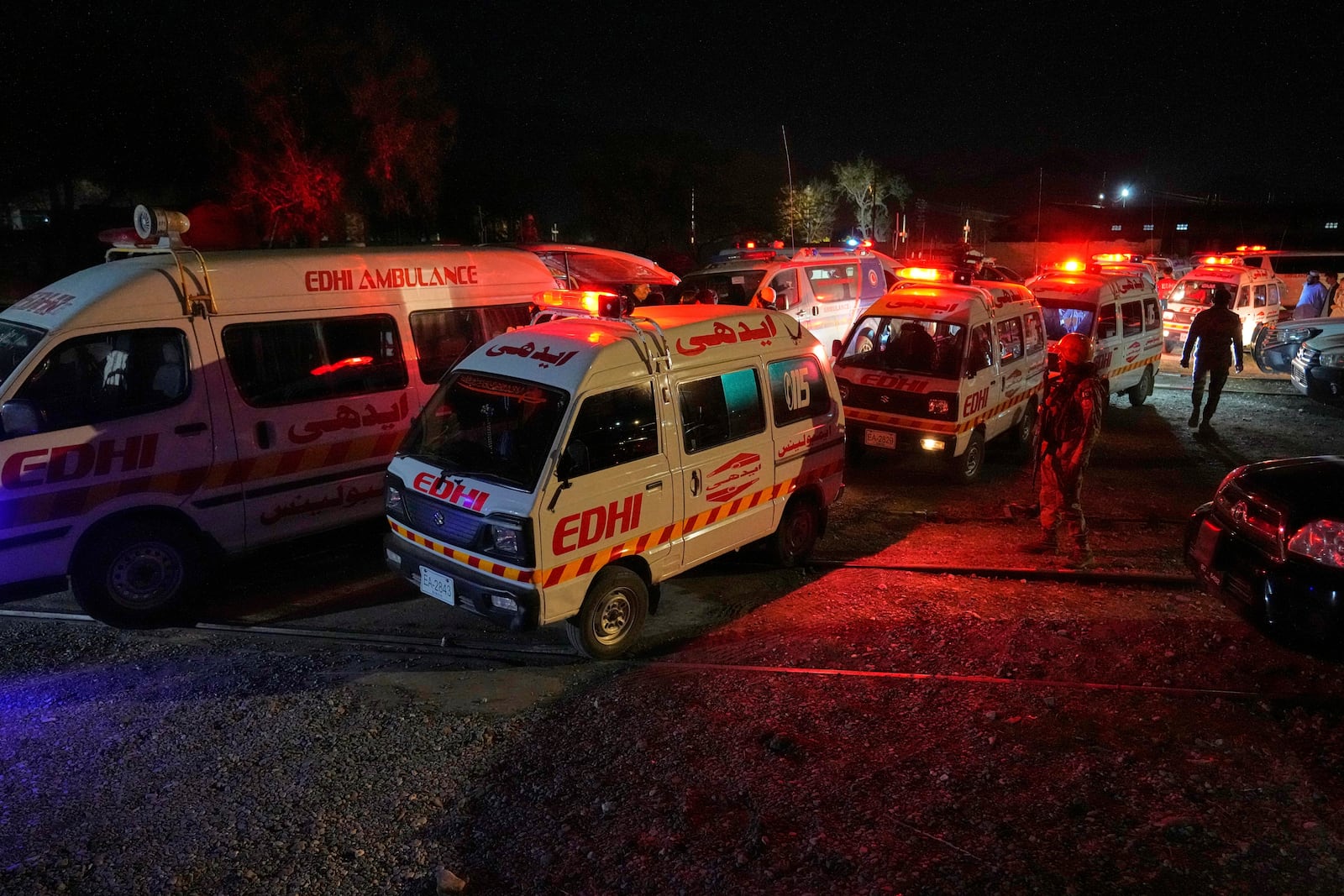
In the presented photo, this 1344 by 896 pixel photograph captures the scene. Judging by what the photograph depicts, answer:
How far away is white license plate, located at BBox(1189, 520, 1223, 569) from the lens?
5.24 meters

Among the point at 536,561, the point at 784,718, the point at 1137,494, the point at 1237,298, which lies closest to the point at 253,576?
the point at 536,561

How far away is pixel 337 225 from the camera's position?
3016 centimetres

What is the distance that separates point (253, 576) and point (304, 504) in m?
0.77

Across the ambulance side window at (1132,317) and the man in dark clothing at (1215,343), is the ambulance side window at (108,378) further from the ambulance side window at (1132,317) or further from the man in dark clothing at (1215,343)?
the ambulance side window at (1132,317)

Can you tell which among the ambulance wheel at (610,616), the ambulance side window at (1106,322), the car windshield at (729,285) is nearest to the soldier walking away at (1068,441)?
the ambulance wheel at (610,616)

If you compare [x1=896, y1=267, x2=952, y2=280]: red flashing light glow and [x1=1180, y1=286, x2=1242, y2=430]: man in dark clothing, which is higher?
[x1=896, y1=267, x2=952, y2=280]: red flashing light glow

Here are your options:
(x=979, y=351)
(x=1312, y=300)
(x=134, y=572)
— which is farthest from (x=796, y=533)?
(x=1312, y=300)

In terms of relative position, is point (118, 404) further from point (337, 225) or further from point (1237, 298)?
point (337, 225)

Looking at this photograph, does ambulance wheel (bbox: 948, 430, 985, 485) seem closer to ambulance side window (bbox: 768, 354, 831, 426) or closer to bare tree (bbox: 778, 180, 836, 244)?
ambulance side window (bbox: 768, 354, 831, 426)

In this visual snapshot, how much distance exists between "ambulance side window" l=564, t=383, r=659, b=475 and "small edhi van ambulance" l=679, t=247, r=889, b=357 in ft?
24.3

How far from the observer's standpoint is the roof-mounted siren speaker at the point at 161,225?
6227 millimetres

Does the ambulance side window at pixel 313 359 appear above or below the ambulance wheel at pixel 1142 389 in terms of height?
above

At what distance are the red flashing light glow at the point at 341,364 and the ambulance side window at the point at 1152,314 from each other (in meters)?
11.3

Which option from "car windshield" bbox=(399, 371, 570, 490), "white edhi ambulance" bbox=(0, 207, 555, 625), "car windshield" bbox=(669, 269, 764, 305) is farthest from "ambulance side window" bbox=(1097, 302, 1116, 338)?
"car windshield" bbox=(399, 371, 570, 490)
